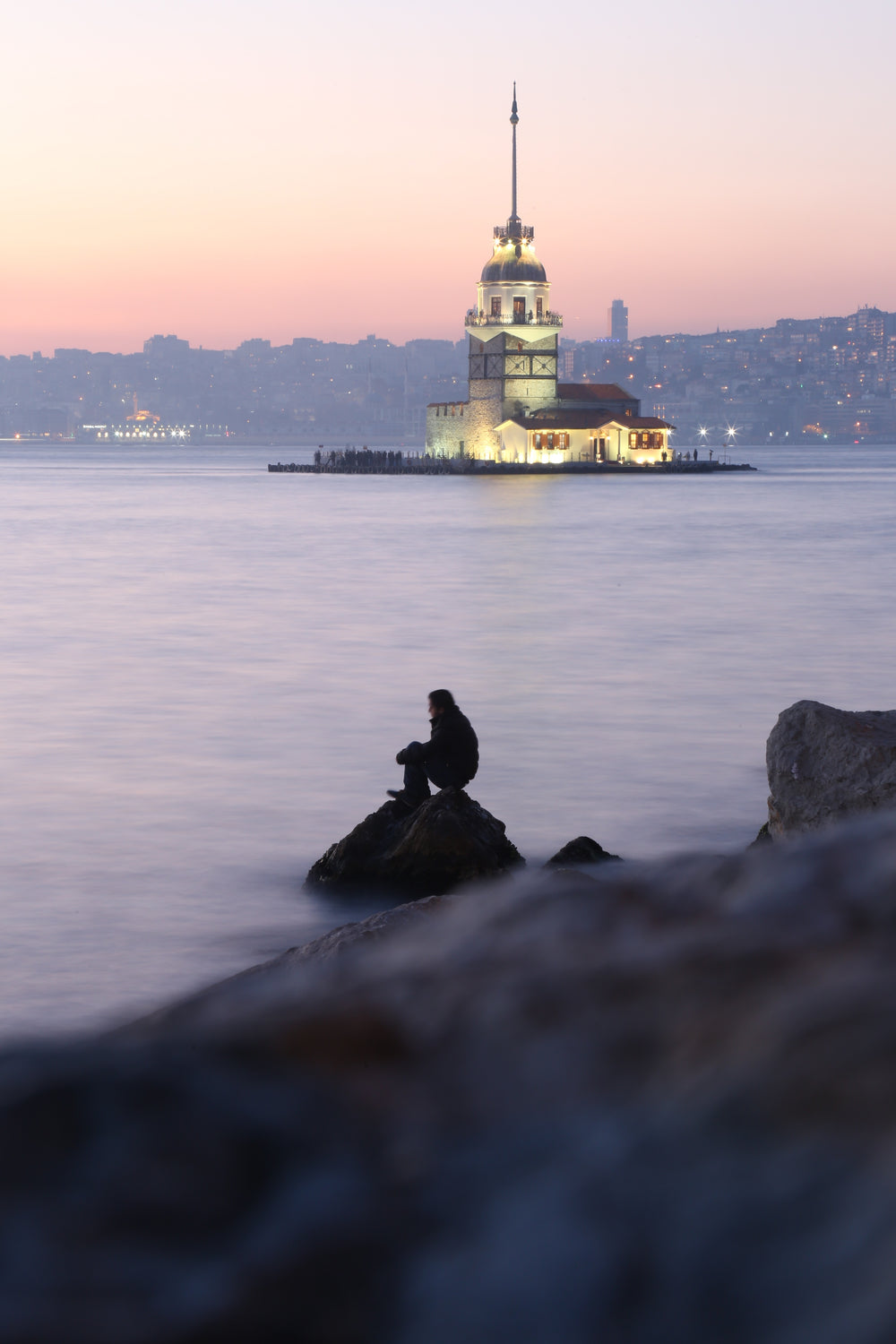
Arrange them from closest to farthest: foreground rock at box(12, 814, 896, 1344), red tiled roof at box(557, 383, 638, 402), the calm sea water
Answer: foreground rock at box(12, 814, 896, 1344) → the calm sea water → red tiled roof at box(557, 383, 638, 402)

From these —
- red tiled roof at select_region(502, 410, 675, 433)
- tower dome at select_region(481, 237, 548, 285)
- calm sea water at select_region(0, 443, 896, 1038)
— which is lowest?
calm sea water at select_region(0, 443, 896, 1038)

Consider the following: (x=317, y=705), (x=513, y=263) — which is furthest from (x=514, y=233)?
(x=317, y=705)

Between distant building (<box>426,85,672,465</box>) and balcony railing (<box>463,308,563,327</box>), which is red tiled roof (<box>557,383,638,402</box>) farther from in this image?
balcony railing (<box>463,308,563,327</box>)

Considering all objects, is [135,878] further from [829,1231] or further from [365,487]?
[365,487]

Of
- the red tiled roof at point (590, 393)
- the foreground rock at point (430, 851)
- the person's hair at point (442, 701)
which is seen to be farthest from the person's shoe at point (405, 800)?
the red tiled roof at point (590, 393)

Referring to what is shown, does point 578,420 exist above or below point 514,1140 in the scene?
above

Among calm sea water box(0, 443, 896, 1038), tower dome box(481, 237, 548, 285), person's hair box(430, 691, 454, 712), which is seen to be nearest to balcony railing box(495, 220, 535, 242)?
tower dome box(481, 237, 548, 285)

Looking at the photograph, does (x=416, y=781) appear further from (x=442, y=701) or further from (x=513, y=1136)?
(x=513, y=1136)

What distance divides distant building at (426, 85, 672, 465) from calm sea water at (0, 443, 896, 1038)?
52802 mm

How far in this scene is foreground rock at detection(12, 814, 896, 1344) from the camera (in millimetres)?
1704

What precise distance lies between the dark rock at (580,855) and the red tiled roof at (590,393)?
295ft

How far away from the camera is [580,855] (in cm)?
769

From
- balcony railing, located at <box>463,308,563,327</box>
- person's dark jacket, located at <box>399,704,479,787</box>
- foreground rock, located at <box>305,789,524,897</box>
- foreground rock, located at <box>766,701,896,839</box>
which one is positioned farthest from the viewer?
balcony railing, located at <box>463,308,563,327</box>

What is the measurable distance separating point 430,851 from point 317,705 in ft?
23.9
